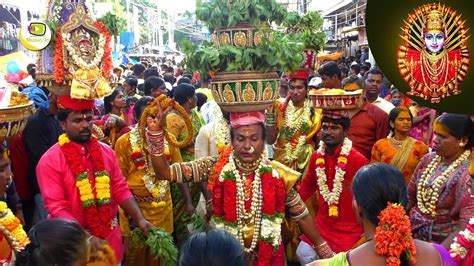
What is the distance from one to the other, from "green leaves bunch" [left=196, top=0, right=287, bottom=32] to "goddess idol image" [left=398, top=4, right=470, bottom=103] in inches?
67.4

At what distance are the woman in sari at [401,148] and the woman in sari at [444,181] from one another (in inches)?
41.0

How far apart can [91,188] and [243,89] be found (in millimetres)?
1441

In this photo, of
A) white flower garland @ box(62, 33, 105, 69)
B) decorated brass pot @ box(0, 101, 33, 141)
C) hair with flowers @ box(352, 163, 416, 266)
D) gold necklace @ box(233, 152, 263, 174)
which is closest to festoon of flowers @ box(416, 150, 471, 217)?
gold necklace @ box(233, 152, 263, 174)

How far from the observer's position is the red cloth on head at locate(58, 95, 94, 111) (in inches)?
165

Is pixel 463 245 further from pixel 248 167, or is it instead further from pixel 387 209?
pixel 248 167

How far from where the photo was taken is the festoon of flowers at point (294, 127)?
6305 mm

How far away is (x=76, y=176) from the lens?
4.14 m

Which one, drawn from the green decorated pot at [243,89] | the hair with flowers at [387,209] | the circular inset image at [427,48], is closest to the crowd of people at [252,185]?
the hair with flowers at [387,209]

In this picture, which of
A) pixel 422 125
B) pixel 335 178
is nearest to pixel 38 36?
pixel 335 178

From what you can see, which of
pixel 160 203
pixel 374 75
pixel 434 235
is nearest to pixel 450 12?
pixel 434 235

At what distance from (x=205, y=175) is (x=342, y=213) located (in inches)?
57.6

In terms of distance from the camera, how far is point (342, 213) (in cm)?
485

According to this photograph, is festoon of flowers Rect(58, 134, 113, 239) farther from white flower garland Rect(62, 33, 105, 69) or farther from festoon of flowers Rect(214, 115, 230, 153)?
festoon of flowers Rect(214, 115, 230, 153)

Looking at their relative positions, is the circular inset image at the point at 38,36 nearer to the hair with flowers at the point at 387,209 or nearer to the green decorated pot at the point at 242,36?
the green decorated pot at the point at 242,36
